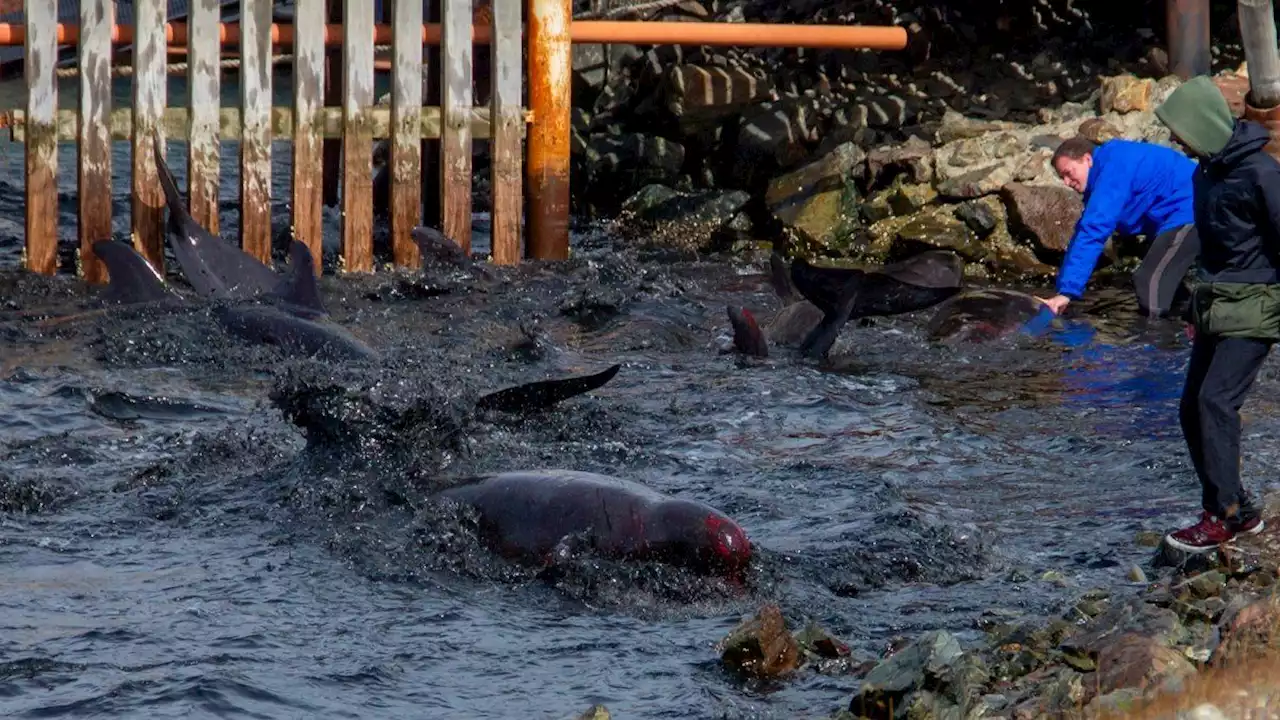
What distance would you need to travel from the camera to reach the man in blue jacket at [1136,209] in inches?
400

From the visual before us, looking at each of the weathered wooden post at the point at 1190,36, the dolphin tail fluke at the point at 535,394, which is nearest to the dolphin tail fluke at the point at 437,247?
the dolphin tail fluke at the point at 535,394

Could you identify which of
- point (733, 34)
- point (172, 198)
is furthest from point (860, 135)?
point (172, 198)

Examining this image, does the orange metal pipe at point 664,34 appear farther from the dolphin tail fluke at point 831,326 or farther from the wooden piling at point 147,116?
the dolphin tail fluke at point 831,326

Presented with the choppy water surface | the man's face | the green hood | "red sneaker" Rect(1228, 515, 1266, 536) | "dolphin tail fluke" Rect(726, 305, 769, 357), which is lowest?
the choppy water surface

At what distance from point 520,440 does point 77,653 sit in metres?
2.72

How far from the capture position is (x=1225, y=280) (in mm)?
5969

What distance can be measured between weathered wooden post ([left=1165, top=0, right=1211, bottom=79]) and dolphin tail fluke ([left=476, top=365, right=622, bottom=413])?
25.2 ft

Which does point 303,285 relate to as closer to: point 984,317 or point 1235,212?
point 984,317

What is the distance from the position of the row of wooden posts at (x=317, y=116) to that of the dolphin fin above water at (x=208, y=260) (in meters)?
0.48

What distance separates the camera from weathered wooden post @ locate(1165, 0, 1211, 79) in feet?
44.0

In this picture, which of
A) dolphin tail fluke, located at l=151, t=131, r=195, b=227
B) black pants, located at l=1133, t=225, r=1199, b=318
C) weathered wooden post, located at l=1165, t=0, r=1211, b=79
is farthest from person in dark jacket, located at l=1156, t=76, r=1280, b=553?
weathered wooden post, located at l=1165, t=0, r=1211, b=79

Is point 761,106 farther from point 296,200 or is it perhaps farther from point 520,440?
point 520,440

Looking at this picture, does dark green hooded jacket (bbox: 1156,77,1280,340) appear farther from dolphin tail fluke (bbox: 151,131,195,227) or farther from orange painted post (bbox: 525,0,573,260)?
orange painted post (bbox: 525,0,573,260)

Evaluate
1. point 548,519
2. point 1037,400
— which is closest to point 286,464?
point 548,519
